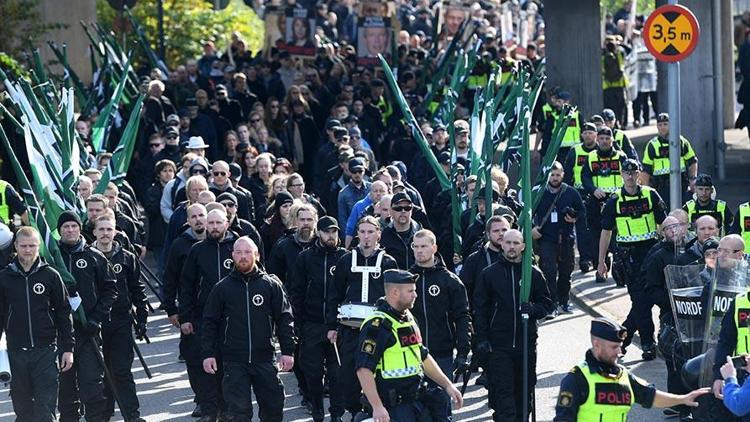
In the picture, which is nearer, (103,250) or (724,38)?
(103,250)

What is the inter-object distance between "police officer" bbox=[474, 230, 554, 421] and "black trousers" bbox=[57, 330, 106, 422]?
2.92 m

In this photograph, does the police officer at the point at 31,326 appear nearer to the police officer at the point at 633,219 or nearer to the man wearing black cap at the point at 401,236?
the man wearing black cap at the point at 401,236

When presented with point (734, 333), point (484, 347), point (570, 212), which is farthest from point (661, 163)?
point (734, 333)

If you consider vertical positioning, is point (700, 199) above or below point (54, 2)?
below

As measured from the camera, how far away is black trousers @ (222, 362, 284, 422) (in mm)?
13195

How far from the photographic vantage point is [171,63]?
38.0 metres

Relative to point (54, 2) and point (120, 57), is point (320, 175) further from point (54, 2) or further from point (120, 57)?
point (54, 2)

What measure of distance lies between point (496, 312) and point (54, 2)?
22.5 meters

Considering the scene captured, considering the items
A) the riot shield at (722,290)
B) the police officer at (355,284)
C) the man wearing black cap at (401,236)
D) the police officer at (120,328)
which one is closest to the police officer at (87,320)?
the police officer at (120,328)

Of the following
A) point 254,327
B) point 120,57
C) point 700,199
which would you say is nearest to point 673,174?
point 700,199

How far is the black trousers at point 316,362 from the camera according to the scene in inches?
569

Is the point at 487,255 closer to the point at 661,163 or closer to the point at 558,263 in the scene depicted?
the point at 558,263

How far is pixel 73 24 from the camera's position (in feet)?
115

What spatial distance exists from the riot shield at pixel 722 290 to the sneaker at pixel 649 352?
359 centimetres
